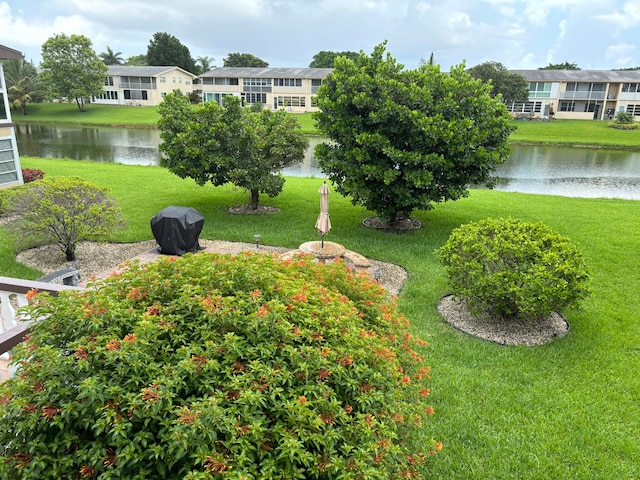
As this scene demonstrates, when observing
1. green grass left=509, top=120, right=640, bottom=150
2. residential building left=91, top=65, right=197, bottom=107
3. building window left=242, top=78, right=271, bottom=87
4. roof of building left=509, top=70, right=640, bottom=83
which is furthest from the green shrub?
residential building left=91, top=65, right=197, bottom=107

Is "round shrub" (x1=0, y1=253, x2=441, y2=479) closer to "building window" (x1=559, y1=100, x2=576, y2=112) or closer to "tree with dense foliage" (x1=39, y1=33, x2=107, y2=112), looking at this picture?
"tree with dense foliage" (x1=39, y1=33, x2=107, y2=112)

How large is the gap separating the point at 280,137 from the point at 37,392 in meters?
10.3

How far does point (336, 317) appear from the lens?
2.96m

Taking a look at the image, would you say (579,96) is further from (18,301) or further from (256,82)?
(18,301)

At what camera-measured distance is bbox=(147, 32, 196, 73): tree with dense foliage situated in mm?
65188

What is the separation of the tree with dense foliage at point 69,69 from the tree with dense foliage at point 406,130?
46174mm

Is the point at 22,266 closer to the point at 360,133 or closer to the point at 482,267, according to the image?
the point at 360,133

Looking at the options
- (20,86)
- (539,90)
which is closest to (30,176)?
(20,86)

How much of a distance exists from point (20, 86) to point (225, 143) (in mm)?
50108

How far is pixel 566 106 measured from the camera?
49.5 m

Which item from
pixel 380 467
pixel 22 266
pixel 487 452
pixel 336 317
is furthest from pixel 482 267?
pixel 22 266

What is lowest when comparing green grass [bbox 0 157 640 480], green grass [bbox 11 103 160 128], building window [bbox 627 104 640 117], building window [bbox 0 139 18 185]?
green grass [bbox 0 157 640 480]

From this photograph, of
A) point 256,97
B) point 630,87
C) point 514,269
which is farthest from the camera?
point 256,97

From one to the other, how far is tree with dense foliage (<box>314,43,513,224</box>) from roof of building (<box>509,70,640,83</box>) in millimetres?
45257
